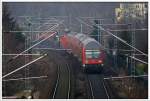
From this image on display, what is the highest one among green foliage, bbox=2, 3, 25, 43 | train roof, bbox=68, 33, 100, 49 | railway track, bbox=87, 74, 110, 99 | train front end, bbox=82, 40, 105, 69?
green foliage, bbox=2, 3, 25, 43

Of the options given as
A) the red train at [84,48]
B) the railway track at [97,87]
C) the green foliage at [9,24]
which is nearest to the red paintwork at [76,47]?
the red train at [84,48]

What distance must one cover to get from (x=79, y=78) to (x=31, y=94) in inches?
42.6

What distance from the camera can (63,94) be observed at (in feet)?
29.9

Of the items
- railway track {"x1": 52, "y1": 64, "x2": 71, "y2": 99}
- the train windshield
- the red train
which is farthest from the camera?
the train windshield

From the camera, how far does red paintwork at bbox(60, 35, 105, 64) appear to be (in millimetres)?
9180

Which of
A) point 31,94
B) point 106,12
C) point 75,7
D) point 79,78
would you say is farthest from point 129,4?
point 31,94

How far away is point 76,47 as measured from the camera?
9.45 metres

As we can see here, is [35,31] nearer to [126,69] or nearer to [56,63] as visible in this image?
[56,63]

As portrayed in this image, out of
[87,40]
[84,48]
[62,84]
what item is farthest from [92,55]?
[62,84]

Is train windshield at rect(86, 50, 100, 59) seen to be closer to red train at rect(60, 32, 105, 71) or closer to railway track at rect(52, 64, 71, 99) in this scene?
red train at rect(60, 32, 105, 71)

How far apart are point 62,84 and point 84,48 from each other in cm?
97

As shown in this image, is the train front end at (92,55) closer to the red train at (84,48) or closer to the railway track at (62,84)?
the red train at (84,48)

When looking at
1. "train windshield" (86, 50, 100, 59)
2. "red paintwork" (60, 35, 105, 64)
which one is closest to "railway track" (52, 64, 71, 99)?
"red paintwork" (60, 35, 105, 64)

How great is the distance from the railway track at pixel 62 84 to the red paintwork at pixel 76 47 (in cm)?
38
